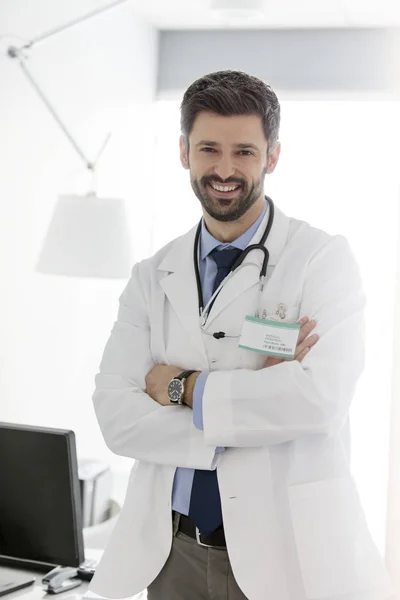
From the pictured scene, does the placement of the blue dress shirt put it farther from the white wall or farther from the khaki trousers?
the white wall

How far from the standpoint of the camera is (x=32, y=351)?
3.31 metres

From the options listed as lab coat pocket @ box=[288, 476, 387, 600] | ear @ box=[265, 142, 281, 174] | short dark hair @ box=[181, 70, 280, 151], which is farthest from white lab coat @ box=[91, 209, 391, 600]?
short dark hair @ box=[181, 70, 280, 151]

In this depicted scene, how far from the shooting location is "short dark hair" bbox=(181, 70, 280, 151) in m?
1.73

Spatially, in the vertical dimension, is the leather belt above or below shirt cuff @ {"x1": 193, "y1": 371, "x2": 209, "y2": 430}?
below

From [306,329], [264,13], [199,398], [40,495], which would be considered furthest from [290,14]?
[40,495]

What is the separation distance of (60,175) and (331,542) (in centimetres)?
226

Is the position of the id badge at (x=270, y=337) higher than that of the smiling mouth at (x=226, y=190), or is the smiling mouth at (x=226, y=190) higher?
the smiling mouth at (x=226, y=190)

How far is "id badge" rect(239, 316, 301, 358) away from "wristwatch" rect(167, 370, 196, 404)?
0.13m

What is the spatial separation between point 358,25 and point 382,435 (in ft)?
6.80

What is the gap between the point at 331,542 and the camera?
63.0 inches

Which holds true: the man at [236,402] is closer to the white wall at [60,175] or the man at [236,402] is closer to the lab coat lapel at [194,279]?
the lab coat lapel at [194,279]

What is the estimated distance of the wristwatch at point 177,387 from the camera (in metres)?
1.68

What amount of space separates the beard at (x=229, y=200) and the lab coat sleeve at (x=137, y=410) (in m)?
0.27

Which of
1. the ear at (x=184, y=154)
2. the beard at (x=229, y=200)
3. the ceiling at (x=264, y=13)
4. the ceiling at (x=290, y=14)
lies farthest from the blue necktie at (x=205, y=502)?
the ceiling at (x=290, y=14)
